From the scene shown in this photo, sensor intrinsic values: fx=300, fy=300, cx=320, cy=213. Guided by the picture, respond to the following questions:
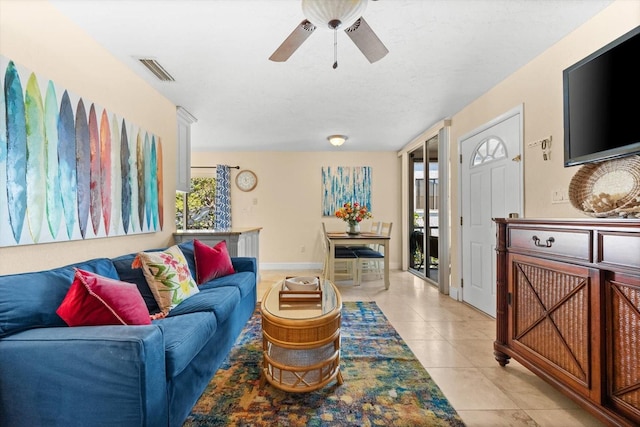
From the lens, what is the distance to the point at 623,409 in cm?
130

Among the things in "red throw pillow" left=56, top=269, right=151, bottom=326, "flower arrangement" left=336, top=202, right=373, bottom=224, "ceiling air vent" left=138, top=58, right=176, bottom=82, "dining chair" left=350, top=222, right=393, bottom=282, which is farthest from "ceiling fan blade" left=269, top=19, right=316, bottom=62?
"dining chair" left=350, top=222, right=393, bottom=282

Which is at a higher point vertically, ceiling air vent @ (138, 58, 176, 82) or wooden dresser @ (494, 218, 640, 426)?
ceiling air vent @ (138, 58, 176, 82)

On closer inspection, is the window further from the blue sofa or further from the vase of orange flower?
the blue sofa

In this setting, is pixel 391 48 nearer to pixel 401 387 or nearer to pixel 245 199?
pixel 401 387

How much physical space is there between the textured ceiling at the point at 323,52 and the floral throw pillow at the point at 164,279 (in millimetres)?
1584

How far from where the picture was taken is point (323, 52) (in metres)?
2.37

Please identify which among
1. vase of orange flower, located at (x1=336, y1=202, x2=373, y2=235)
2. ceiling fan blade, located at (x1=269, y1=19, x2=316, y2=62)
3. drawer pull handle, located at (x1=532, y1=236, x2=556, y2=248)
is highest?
ceiling fan blade, located at (x1=269, y1=19, x2=316, y2=62)

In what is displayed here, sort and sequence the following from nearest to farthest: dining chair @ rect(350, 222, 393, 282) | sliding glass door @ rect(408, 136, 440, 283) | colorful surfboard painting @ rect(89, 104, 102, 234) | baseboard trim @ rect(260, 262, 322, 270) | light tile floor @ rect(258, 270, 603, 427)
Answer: light tile floor @ rect(258, 270, 603, 427)
colorful surfboard painting @ rect(89, 104, 102, 234)
dining chair @ rect(350, 222, 393, 282)
sliding glass door @ rect(408, 136, 440, 283)
baseboard trim @ rect(260, 262, 322, 270)

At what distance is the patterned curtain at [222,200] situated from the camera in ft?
18.7

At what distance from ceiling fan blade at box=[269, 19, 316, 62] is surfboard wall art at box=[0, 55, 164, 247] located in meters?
1.35

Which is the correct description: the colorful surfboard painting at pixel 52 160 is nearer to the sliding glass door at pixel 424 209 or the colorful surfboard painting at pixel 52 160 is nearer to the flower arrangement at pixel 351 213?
the flower arrangement at pixel 351 213

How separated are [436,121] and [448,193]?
1019 mm

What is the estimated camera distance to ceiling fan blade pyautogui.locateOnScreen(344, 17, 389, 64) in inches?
64.4

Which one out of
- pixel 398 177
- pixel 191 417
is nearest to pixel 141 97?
pixel 191 417
